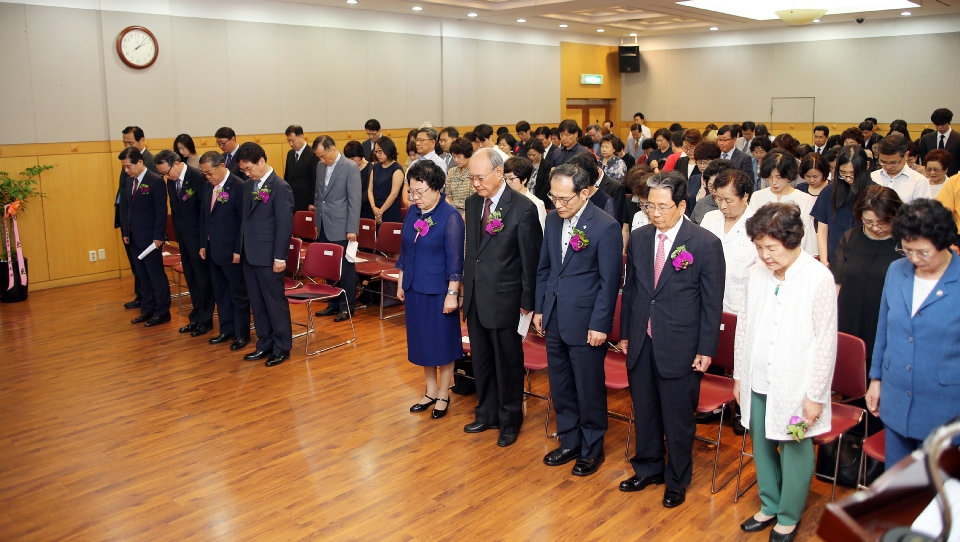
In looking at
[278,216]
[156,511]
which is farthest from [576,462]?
[278,216]

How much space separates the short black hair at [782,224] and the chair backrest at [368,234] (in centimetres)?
542

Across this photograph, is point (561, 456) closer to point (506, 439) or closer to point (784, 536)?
point (506, 439)

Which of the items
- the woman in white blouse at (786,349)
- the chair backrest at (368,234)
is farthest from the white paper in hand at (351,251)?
the woman in white blouse at (786,349)

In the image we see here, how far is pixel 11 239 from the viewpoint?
9.03 meters

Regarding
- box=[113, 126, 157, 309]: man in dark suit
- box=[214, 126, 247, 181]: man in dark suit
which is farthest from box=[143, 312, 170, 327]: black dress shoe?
box=[214, 126, 247, 181]: man in dark suit

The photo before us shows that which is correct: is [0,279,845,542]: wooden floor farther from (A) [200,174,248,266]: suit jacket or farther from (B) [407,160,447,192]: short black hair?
(B) [407,160,447,192]: short black hair

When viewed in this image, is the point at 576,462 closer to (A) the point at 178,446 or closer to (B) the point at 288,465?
(B) the point at 288,465

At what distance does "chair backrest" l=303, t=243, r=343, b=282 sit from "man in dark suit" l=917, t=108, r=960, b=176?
772cm

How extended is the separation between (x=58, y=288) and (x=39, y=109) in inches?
87.2

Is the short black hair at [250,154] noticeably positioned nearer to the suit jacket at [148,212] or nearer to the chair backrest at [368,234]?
the suit jacket at [148,212]

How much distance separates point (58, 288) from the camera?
31.6 ft

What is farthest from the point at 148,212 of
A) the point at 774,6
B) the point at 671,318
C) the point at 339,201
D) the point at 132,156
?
the point at 774,6

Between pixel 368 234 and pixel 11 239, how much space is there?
438cm

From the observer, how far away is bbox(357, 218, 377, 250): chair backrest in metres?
8.28
